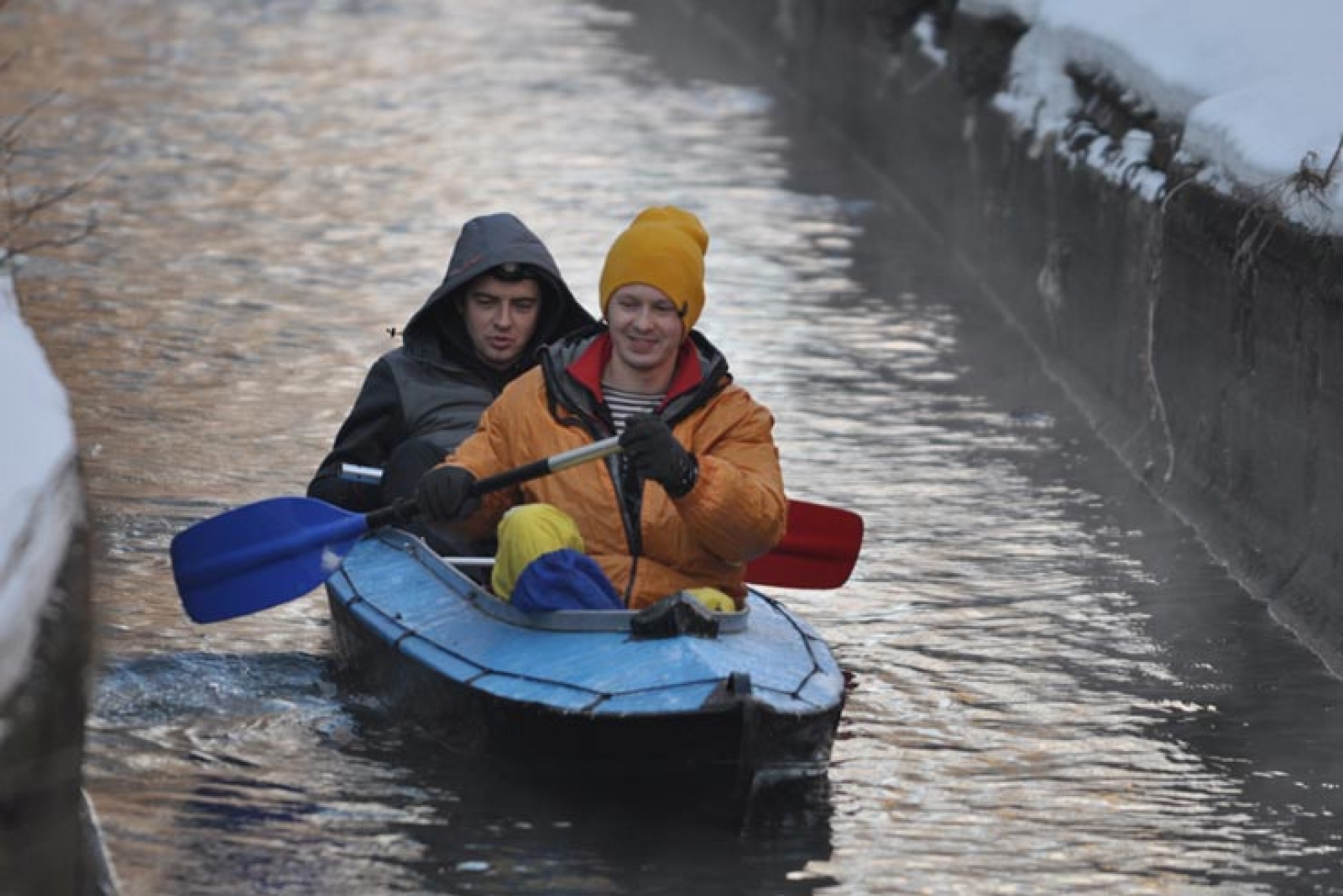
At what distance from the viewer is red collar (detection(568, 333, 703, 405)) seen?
23.5ft

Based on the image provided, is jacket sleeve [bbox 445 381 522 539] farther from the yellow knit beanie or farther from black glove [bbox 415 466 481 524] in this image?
the yellow knit beanie

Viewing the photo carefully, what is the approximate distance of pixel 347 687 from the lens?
7.83 m

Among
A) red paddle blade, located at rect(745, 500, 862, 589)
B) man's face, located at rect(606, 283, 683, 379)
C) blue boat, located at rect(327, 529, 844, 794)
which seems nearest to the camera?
blue boat, located at rect(327, 529, 844, 794)

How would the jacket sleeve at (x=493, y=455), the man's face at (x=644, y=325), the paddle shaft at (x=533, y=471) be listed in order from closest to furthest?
the paddle shaft at (x=533, y=471), the man's face at (x=644, y=325), the jacket sleeve at (x=493, y=455)

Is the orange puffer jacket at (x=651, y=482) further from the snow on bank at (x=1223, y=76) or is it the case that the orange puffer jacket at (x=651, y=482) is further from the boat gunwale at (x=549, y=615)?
the snow on bank at (x=1223, y=76)

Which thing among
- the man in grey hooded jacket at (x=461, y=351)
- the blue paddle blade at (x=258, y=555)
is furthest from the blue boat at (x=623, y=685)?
the man in grey hooded jacket at (x=461, y=351)

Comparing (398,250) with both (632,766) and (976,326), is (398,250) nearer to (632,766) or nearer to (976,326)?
(976,326)

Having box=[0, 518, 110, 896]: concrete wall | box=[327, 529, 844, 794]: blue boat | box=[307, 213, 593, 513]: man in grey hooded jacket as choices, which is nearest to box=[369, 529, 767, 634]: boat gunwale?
box=[327, 529, 844, 794]: blue boat

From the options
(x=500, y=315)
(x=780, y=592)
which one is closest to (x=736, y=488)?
(x=500, y=315)

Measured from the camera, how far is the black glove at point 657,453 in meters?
6.65

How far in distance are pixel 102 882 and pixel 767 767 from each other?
1.45 metres

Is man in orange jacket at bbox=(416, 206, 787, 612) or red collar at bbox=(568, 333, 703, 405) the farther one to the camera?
red collar at bbox=(568, 333, 703, 405)

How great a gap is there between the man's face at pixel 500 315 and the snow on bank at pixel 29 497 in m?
2.17

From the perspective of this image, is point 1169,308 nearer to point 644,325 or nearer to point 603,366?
point 603,366
